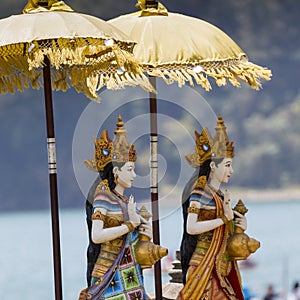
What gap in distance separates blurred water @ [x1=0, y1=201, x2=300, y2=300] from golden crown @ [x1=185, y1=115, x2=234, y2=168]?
23.5 ft

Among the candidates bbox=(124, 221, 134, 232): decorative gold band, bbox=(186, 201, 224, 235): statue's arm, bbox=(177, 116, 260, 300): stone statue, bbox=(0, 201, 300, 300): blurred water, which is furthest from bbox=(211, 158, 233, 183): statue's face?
bbox=(0, 201, 300, 300): blurred water

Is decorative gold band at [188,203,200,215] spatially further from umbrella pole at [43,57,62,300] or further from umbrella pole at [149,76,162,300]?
umbrella pole at [43,57,62,300]

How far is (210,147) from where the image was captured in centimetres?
455

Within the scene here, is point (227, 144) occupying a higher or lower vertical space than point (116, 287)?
higher

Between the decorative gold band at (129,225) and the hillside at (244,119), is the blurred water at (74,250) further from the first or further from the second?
the decorative gold band at (129,225)

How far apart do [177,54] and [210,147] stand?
0.46 m

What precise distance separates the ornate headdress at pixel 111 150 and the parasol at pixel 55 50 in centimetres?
21

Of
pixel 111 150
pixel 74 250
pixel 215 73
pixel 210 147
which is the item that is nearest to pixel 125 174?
pixel 111 150

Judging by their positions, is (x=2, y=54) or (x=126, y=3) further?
(x=126, y=3)

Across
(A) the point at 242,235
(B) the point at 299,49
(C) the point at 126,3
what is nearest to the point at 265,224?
(B) the point at 299,49

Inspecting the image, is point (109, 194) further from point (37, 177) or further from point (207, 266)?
point (37, 177)

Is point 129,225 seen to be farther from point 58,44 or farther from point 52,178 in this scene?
point 58,44

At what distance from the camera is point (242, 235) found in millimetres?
4574

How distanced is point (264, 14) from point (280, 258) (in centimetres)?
532
